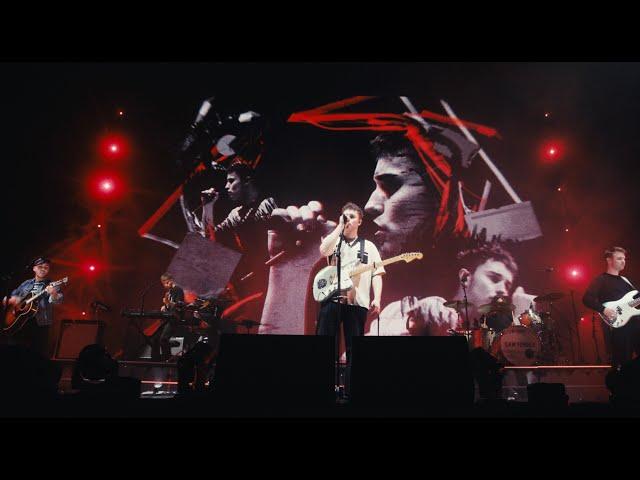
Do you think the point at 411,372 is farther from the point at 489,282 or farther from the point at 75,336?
the point at 75,336

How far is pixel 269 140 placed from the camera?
8016mm

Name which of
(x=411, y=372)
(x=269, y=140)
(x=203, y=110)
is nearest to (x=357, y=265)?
(x=411, y=372)

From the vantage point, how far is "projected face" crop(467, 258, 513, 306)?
7.09m

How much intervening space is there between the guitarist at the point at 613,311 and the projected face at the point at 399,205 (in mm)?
2563

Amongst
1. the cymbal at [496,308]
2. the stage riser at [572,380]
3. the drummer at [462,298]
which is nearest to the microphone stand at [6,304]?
the drummer at [462,298]

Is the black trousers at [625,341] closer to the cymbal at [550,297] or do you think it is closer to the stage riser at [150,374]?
the cymbal at [550,297]

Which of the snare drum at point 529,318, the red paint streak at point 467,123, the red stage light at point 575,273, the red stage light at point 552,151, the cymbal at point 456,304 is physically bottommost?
the snare drum at point 529,318

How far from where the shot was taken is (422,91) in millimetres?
8086

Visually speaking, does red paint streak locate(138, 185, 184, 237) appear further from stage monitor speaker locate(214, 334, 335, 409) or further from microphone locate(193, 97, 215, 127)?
stage monitor speaker locate(214, 334, 335, 409)

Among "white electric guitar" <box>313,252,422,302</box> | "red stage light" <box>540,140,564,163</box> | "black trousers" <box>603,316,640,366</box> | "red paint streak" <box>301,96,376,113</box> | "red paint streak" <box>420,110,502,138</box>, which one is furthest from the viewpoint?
"red paint streak" <box>301,96,376,113</box>

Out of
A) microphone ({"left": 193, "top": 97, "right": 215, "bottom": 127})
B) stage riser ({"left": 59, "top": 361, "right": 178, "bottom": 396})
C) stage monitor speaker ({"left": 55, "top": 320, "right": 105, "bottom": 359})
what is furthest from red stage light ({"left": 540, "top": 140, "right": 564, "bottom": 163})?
stage monitor speaker ({"left": 55, "top": 320, "right": 105, "bottom": 359})

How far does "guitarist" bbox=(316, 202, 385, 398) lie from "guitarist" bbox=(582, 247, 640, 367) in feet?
10.7

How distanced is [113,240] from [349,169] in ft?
14.4

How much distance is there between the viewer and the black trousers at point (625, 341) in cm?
598
